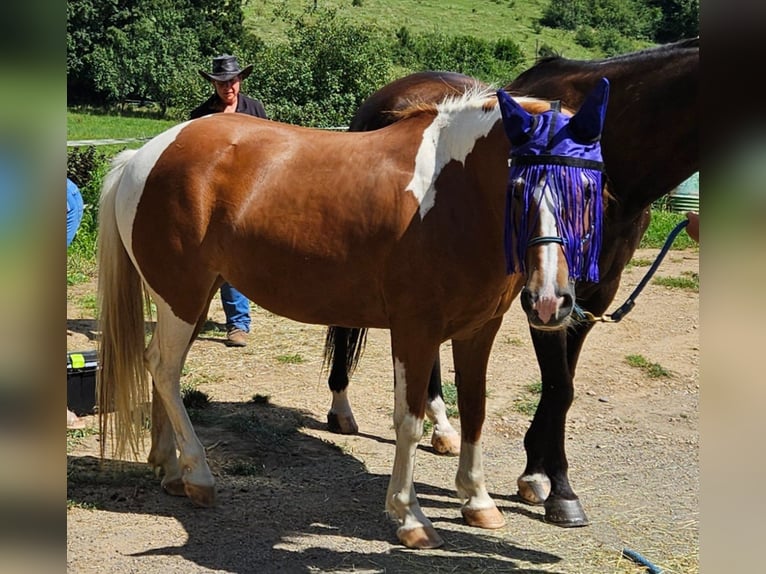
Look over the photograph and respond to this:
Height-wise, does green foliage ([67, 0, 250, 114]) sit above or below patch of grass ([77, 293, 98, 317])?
above

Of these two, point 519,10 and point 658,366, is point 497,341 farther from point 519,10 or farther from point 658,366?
point 519,10

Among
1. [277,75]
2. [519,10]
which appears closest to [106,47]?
[277,75]

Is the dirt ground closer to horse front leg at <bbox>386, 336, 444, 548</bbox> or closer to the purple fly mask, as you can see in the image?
horse front leg at <bbox>386, 336, 444, 548</bbox>

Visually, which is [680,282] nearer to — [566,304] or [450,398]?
[450,398]

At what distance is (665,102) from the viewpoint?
3.58m

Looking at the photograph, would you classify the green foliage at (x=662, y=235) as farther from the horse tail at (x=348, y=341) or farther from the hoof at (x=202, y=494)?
the hoof at (x=202, y=494)

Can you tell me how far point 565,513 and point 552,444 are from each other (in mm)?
336

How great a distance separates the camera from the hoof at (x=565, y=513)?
12.8 ft

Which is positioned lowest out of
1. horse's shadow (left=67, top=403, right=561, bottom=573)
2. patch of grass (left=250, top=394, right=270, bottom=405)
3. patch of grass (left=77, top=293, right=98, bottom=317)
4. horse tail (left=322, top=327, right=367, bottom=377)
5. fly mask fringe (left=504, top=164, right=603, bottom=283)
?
patch of grass (left=77, top=293, right=98, bottom=317)

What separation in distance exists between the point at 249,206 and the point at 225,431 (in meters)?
1.74

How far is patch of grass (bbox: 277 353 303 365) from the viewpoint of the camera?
248 inches

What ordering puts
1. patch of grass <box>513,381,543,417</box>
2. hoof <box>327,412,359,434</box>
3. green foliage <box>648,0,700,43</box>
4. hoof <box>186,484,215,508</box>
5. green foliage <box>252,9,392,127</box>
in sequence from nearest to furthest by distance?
hoof <box>186,484,215,508</box>
hoof <box>327,412,359,434</box>
patch of grass <box>513,381,543,417</box>
green foliage <box>252,9,392,127</box>
green foliage <box>648,0,700,43</box>

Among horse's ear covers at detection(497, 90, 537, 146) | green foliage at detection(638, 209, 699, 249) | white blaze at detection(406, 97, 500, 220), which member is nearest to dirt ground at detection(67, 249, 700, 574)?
white blaze at detection(406, 97, 500, 220)

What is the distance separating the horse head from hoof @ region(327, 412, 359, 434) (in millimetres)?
2354
